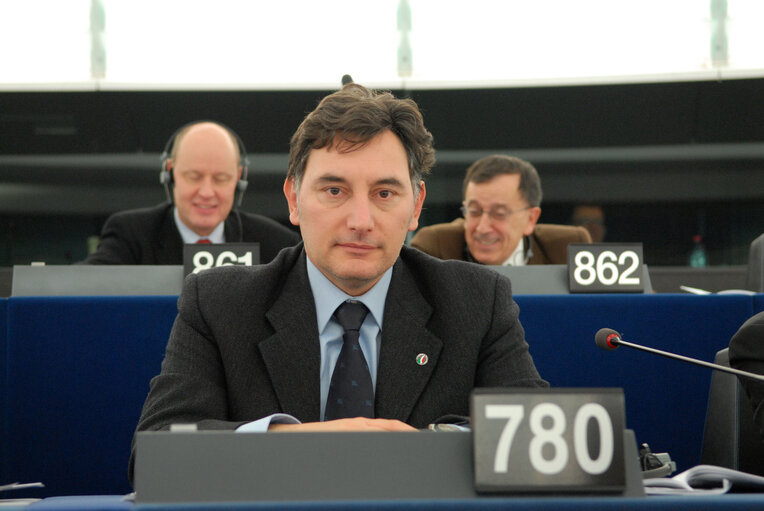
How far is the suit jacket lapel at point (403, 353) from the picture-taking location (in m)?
1.27

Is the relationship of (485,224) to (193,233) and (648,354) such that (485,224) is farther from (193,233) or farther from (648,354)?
(648,354)

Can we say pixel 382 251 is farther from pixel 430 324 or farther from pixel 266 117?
pixel 266 117

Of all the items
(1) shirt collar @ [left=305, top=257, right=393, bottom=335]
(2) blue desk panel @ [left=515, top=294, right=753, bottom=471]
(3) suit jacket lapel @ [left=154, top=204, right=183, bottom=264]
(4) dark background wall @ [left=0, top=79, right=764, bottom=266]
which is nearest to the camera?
(1) shirt collar @ [left=305, top=257, right=393, bottom=335]

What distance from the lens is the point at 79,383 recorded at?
1.84 meters

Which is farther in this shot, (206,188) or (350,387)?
(206,188)

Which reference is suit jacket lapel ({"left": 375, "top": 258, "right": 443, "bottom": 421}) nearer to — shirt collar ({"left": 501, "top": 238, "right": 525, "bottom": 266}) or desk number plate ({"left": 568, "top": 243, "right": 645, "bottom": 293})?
desk number plate ({"left": 568, "top": 243, "right": 645, "bottom": 293})

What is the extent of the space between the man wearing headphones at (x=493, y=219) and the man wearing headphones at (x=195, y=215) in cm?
56

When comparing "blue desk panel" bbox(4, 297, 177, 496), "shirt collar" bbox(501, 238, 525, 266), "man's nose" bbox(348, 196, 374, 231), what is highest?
"man's nose" bbox(348, 196, 374, 231)

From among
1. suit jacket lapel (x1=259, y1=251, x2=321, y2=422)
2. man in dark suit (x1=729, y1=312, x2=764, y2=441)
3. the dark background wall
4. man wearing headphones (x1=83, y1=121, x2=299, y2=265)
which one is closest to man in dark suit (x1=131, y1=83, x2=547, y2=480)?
suit jacket lapel (x1=259, y1=251, x2=321, y2=422)

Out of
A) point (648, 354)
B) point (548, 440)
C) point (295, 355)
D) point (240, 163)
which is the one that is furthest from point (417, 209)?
point (240, 163)

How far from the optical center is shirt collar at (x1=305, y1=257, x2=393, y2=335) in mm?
1324

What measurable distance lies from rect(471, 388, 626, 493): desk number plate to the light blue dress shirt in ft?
1.89

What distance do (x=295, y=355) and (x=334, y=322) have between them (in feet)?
0.29

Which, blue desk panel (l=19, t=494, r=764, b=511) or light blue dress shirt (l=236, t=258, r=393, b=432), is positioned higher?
light blue dress shirt (l=236, t=258, r=393, b=432)
